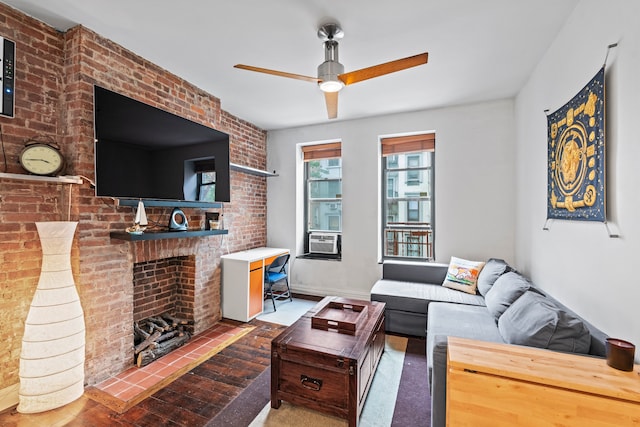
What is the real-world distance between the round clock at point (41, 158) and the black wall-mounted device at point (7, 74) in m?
0.24

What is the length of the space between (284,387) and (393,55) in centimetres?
285

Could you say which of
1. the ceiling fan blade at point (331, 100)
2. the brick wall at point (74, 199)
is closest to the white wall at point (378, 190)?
the ceiling fan blade at point (331, 100)

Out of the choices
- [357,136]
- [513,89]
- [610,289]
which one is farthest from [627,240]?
[357,136]

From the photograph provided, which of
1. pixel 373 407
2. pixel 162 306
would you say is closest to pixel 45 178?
pixel 162 306

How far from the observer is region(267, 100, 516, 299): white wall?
356 cm

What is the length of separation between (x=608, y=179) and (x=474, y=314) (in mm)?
1493

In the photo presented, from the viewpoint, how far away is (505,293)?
7.79ft

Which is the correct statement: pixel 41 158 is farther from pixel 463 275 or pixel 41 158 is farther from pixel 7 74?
pixel 463 275

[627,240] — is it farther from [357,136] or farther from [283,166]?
[283,166]

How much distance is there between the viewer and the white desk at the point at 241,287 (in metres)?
3.45

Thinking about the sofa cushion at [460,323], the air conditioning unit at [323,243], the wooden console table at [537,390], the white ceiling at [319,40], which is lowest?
the sofa cushion at [460,323]

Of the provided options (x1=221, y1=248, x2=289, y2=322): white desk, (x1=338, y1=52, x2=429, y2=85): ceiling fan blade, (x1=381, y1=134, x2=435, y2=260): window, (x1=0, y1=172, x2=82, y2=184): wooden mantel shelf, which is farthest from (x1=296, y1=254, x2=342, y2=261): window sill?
(x1=0, y1=172, x2=82, y2=184): wooden mantel shelf

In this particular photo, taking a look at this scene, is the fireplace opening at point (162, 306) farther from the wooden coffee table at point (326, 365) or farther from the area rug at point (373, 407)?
the wooden coffee table at point (326, 365)

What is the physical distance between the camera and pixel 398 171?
4.28 metres
